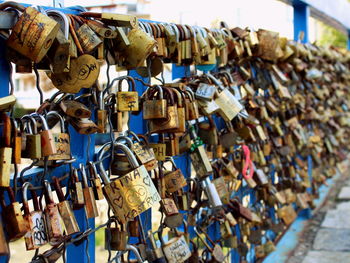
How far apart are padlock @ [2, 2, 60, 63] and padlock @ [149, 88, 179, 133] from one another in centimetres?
56

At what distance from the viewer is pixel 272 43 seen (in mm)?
2688

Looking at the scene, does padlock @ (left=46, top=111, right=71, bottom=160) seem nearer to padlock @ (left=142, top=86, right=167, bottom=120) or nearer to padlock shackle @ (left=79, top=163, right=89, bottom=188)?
padlock shackle @ (left=79, top=163, right=89, bottom=188)

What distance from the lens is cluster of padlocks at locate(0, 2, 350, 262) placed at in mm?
1115

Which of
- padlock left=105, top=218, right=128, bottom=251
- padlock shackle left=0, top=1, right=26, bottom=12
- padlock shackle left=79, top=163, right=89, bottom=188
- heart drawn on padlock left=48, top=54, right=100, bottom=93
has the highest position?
padlock shackle left=0, top=1, right=26, bottom=12

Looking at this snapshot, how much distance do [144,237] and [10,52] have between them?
746 mm

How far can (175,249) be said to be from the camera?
165cm

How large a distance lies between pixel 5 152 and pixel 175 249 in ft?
2.53

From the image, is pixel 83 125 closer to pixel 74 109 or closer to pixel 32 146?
pixel 74 109

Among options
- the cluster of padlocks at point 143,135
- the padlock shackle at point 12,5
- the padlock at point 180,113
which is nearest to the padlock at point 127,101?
the cluster of padlocks at point 143,135

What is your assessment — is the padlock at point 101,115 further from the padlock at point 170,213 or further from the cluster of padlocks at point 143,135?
the padlock at point 170,213

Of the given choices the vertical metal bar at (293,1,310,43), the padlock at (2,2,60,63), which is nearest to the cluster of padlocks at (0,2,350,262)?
the padlock at (2,2,60,63)

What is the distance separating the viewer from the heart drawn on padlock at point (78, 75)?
122 cm

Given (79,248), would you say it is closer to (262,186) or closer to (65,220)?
(65,220)

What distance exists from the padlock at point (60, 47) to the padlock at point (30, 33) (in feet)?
0.21
